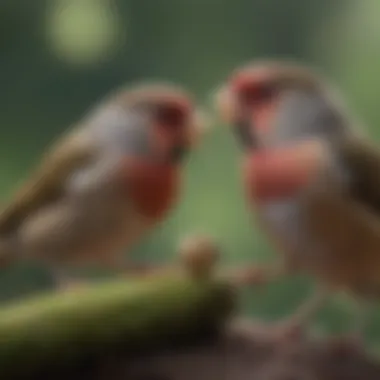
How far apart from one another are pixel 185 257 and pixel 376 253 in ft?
0.86

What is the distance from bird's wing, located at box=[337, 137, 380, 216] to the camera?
1230 mm

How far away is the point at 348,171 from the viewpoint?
1235 millimetres

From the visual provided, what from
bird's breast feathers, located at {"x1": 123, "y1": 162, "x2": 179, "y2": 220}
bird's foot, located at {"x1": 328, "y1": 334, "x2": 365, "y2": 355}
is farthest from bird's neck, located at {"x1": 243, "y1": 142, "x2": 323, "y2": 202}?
bird's foot, located at {"x1": 328, "y1": 334, "x2": 365, "y2": 355}

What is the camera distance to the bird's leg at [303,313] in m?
1.24

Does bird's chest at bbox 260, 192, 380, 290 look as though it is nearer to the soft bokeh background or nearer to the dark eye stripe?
the soft bokeh background

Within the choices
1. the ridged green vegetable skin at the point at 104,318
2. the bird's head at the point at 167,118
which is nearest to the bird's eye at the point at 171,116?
the bird's head at the point at 167,118

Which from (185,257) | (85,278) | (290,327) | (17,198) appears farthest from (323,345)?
(17,198)

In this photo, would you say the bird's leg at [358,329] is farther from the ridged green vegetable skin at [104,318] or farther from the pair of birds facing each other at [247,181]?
the ridged green vegetable skin at [104,318]

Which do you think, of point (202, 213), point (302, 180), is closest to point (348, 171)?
point (302, 180)

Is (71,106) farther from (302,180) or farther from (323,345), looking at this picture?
(323,345)

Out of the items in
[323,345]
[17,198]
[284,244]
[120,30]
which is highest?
[120,30]

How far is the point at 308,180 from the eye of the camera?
4.05 ft

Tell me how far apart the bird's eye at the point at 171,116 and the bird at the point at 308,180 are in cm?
6

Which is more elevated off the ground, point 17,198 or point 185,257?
point 17,198
